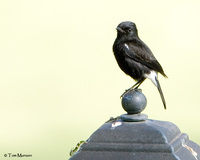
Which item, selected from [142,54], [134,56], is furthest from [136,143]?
[134,56]

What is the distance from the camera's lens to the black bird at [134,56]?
4.21 meters

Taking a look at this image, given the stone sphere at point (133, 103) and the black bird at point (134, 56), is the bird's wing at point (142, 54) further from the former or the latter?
the stone sphere at point (133, 103)

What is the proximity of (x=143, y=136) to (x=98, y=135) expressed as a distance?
217mm

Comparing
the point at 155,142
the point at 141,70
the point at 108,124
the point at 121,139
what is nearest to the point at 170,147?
the point at 155,142

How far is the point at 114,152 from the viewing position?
2.01 metres

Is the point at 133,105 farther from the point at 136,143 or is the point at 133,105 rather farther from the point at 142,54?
the point at 142,54

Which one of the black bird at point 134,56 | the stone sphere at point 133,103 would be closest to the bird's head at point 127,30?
the black bird at point 134,56

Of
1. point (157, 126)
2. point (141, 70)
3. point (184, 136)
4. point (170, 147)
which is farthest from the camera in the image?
point (141, 70)

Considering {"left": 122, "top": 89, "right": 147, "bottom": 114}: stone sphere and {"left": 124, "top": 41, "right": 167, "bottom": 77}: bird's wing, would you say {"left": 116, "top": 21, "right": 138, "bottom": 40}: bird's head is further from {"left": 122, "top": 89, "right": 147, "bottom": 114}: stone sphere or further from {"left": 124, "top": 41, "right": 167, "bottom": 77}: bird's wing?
{"left": 122, "top": 89, "right": 147, "bottom": 114}: stone sphere

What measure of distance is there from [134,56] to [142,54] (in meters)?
0.13

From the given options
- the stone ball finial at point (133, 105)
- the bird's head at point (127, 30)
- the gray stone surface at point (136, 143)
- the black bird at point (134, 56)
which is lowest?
the gray stone surface at point (136, 143)

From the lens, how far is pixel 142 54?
4.20 m

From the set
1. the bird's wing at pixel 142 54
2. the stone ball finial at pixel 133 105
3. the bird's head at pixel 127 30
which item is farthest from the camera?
the bird's head at pixel 127 30

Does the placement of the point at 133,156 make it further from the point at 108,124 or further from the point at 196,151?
the point at 196,151
